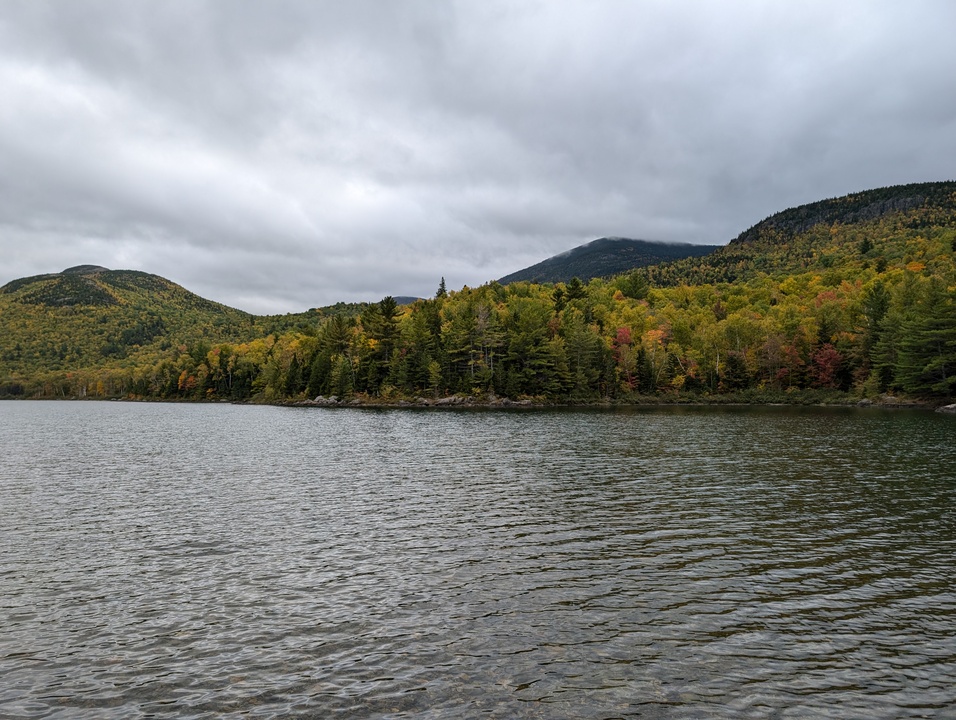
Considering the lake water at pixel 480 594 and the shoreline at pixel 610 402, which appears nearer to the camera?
the lake water at pixel 480 594

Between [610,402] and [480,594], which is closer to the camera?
[480,594]

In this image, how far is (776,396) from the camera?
138 meters

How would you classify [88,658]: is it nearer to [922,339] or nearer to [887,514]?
[887,514]

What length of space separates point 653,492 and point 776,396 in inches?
4815

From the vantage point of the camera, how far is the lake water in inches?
474

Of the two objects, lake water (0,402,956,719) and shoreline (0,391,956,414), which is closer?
lake water (0,402,956,719)

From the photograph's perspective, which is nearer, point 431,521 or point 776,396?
point 431,521

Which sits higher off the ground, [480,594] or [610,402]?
[610,402]

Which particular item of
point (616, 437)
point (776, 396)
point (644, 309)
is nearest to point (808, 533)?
point (616, 437)

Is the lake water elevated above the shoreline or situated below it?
below

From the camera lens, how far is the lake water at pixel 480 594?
12039 millimetres

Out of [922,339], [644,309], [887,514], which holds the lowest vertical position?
[887,514]

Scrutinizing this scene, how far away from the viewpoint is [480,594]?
→ 17.8 metres

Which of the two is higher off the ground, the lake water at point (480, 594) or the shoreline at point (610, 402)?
the shoreline at point (610, 402)
